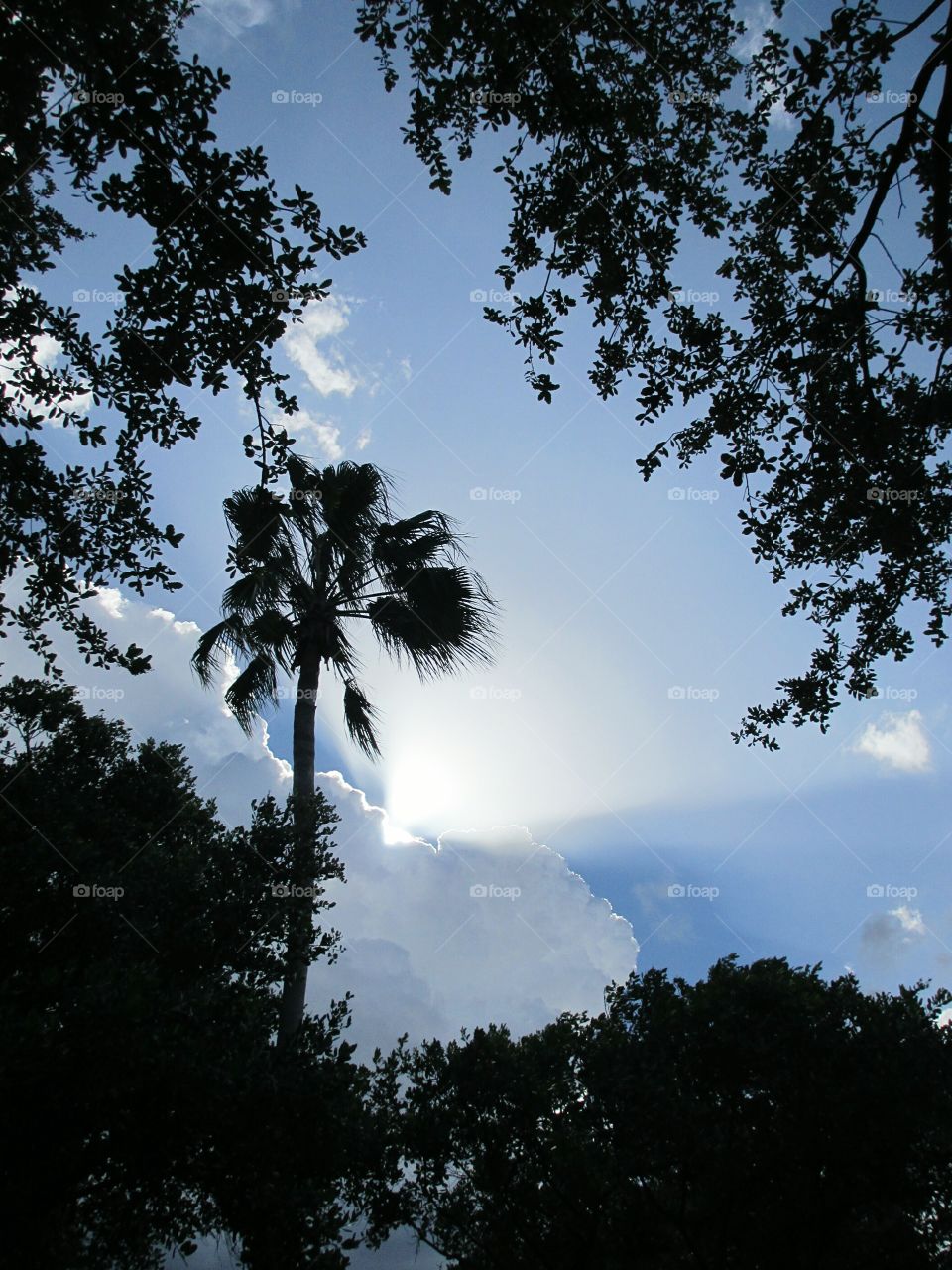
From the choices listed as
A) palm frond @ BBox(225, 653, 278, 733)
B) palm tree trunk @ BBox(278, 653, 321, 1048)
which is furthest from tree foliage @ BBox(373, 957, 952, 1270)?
palm frond @ BBox(225, 653, 278, 733)

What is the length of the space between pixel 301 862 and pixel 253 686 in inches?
137

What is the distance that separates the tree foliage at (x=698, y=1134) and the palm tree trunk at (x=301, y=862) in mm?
2388

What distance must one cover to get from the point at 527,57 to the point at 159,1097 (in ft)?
33.7

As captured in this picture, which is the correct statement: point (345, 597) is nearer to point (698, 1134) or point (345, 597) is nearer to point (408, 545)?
point (408, 545)

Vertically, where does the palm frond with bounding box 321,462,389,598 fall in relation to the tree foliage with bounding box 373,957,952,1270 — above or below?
above

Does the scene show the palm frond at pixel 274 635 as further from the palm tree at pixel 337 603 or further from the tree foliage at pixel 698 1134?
the tree foliage at pixel 698 1134

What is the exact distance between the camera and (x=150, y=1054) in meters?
7.09

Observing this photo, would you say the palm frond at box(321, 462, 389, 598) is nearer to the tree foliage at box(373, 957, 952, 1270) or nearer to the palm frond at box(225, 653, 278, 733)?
the palm frond at box(225, 653, 278, 733)

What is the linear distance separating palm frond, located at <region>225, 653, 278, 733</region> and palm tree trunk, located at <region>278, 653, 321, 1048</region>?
2.78ft

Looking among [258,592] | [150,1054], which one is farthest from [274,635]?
[150,1054]

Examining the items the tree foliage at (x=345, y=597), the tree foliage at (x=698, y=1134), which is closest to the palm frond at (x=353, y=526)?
the tree foliage at (x=345, y=597)

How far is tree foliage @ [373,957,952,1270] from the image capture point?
360 inches

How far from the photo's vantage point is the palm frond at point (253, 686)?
1238 centimetres

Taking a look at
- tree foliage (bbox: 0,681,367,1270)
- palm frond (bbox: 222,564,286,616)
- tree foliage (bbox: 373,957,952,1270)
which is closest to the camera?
tree foliage (bbox: 0,681,367,1270)
